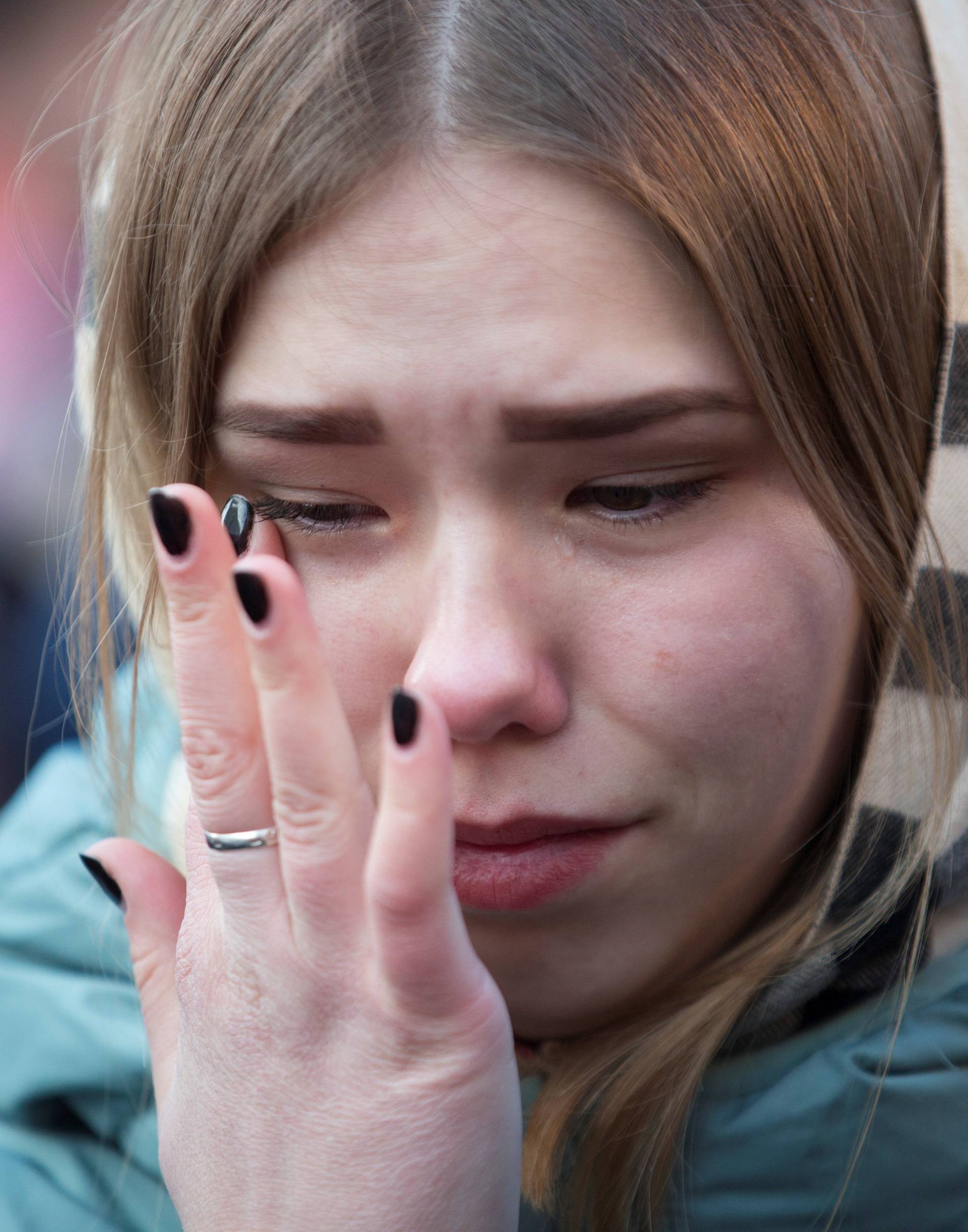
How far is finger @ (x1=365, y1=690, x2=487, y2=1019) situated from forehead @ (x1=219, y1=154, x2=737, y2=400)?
280 millimetres

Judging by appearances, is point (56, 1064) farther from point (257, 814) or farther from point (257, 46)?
point (257, 46)

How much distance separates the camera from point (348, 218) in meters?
0.87

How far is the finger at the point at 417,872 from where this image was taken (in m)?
0.70

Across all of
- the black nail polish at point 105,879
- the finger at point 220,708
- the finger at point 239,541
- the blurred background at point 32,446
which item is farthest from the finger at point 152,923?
the blurred background at point 32,446

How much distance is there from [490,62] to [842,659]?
56 centimetres

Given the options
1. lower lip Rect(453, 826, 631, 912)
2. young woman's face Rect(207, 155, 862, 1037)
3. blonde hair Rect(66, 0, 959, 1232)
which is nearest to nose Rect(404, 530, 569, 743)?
young woman's face Rect(207, 155, 862, 1037)

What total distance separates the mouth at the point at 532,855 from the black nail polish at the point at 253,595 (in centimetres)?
28

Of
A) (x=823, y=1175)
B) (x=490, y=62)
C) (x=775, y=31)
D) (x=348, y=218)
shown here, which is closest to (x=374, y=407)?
(x=348, y=218)

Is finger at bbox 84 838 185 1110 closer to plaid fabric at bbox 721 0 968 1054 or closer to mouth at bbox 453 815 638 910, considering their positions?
mouth at bbox 453 815 638 910

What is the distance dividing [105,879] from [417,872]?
52 cm

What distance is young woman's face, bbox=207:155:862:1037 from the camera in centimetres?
83

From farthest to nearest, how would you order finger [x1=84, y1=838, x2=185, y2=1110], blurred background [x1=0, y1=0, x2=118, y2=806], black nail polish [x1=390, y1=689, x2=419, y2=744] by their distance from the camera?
1. blurred background [x1=0, y1=0, x2=118, y2=806]
2. finger [x1=84, y1=838, x2=185, y2=1110]
3. black nail polish [x1=390, y1=689, x2=419, y2=744]

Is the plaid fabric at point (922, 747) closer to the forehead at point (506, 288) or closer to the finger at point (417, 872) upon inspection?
the forehead at point (506, 288)

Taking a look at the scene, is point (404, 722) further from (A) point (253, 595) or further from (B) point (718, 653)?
(B) point (718, 653)
